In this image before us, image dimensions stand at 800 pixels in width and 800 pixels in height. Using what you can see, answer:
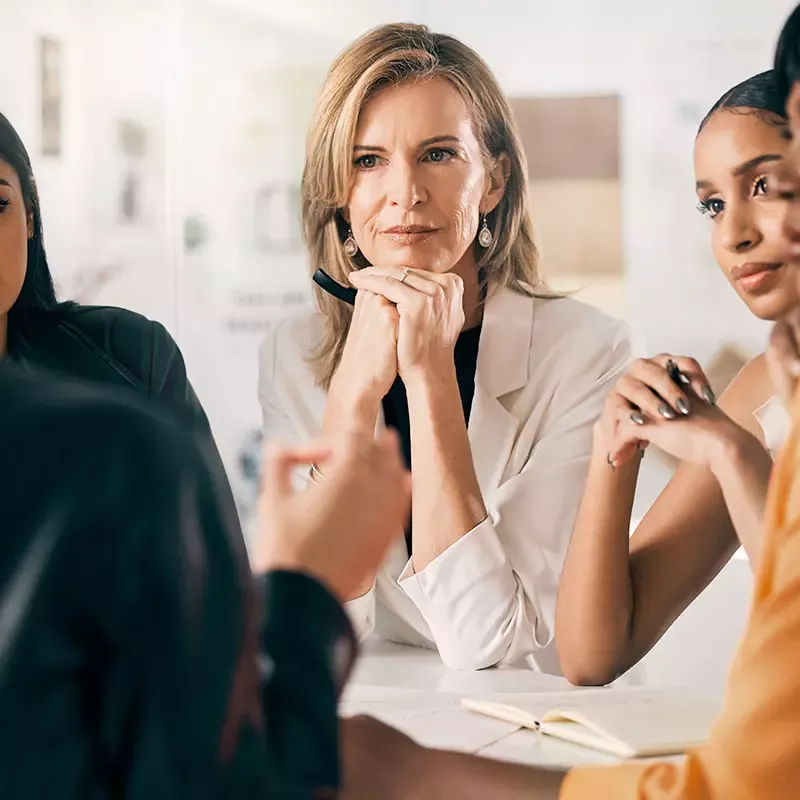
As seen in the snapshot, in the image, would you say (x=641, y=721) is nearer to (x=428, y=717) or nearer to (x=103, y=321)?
(x=428, y=717)

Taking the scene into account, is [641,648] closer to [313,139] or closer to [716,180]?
[716,180]

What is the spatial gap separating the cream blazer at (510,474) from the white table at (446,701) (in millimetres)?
65

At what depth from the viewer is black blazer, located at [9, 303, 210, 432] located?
6.03ft

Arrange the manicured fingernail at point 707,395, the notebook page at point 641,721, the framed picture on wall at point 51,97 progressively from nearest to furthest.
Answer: the notebook page at point 641,721, the manicured fingernail at point 707,395, the framed picture on wall at point 51,97

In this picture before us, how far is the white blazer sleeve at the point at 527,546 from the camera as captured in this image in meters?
1.52

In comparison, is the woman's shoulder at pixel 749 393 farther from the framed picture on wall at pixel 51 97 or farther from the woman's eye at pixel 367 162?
the framed picture on wall at pixel 51 97

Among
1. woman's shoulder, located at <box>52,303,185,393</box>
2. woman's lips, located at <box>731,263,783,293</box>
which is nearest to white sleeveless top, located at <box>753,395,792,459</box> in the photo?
woman's lips, located at <box>731,263,783,293</box>

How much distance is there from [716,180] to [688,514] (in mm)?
416

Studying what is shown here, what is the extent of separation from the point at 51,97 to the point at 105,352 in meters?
0.73

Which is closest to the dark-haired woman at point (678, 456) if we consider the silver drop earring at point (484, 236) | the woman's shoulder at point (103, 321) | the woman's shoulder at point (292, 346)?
the silver drop earring at point (484, 236)

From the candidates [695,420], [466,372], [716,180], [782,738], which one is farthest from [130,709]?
Answer: [466,372]

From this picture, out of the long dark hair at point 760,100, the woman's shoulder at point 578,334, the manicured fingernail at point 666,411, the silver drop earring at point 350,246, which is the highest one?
the long dark hair at point 760,100

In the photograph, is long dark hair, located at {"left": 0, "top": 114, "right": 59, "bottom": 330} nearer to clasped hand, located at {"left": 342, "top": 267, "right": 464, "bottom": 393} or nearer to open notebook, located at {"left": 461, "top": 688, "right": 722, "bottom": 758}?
clasped hand, located at {"left": 342, "top": 267, "right": 464, "bottom": 393}

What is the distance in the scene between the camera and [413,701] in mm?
1134
